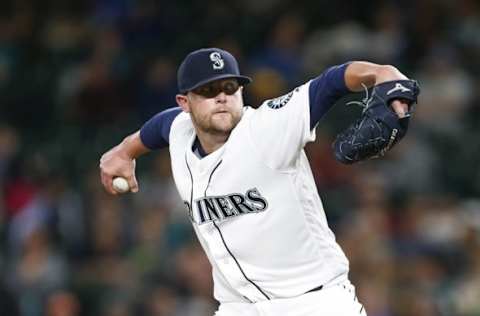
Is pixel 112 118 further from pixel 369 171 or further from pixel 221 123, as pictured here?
pixel 221 123

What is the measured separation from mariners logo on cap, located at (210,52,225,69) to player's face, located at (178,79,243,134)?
6 cm

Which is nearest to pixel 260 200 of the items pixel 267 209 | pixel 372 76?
pixel 267 209

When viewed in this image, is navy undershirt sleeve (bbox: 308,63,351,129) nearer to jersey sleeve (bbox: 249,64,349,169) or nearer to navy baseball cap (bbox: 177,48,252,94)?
jersey sleeve (bbox: 249,64,349,169)

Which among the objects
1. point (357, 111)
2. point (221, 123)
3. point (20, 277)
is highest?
point (221, 123)

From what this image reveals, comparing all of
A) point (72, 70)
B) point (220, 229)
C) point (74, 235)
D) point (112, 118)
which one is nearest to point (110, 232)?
point (74, 235)

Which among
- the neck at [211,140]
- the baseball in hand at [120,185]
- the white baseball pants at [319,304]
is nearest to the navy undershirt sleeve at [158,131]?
the baseball in hand at [120,185]

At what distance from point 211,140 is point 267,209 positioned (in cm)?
41

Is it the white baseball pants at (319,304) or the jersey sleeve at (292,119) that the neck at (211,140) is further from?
the white baseball pants at (319,304)

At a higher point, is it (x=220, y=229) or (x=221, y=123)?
(x=221, y=123)

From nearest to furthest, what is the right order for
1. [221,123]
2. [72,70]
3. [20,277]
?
[221,123], [20,277], [72,70]

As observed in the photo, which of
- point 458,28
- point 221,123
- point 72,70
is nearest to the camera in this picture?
point 221,123

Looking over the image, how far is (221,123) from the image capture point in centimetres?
459

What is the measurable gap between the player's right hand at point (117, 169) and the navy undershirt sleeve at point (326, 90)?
1095 mm

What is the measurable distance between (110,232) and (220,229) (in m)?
4.58
